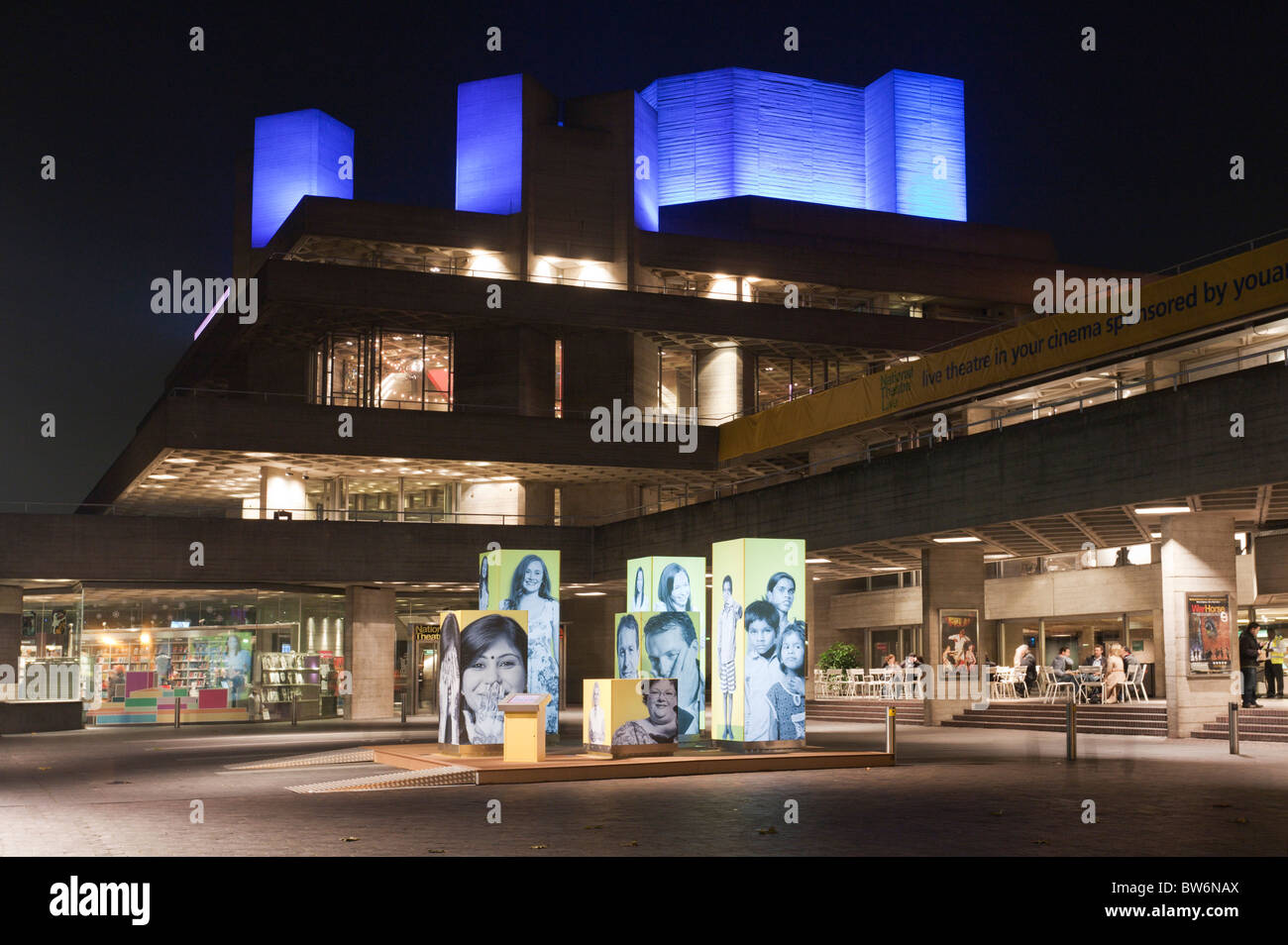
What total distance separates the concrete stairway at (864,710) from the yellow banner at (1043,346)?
7.91 metres

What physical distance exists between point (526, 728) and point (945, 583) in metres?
17.6

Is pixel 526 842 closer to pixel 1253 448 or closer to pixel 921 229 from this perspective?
pixel 1253 448

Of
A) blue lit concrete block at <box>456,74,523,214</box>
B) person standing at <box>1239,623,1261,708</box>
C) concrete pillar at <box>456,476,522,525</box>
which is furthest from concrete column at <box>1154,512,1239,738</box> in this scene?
blue lit concrete block at <box>456,74,523,214</box>

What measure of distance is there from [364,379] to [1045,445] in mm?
26780

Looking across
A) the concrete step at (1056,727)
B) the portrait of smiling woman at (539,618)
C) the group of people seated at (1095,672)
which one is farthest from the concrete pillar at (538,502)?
the portrait of smiling woman at (539,618)

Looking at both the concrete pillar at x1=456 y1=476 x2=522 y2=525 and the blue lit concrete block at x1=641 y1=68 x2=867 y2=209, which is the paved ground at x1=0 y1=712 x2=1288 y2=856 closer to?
the concrete pillar at x1=456 y1=476 x2=522 y2=525

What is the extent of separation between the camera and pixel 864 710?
1462 inches

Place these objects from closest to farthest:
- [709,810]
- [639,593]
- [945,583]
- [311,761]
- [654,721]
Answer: [709,810], [654,721], [311,761], [639,593], [945,583]

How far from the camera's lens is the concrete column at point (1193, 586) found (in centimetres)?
2605

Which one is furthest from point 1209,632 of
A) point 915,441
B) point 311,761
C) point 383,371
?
point 383,371

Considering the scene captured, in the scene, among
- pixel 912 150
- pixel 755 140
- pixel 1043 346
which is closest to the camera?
pixel 1043 346

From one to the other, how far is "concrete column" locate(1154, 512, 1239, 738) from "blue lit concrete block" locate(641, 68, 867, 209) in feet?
121

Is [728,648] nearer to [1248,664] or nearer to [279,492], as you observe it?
[1248,664]
